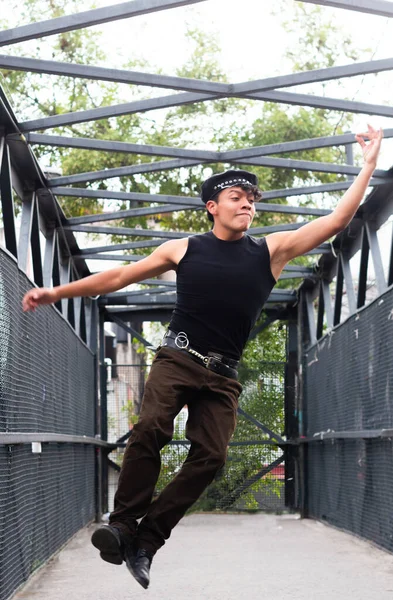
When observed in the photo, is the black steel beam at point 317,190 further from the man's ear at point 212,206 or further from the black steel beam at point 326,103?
the man's ear at point 212,206

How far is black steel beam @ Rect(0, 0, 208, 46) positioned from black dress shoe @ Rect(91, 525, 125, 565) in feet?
11.2

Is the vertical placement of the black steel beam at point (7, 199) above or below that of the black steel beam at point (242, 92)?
below

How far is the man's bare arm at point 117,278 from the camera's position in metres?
5.11

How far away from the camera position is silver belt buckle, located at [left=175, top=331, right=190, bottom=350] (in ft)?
18.0

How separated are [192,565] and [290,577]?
50.9 inches

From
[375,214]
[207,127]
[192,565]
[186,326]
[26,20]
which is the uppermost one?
[26,20]

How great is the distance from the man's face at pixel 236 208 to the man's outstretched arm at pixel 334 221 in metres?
0.22

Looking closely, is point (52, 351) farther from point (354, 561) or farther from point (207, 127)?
point (207, 127)

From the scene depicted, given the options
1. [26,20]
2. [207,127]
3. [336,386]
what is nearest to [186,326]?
[336,386]

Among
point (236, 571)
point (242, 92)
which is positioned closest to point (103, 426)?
point (236, 571)

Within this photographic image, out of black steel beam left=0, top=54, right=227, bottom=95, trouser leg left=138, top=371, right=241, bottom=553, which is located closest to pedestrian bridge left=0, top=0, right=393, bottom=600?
black steel beam left=0, top=54, right=227, bottom=95

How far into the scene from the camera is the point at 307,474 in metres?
15.2

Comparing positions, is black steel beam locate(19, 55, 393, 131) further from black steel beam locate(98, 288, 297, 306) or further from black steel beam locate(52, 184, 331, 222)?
black steel beam locate(98, 288, 297, 306)

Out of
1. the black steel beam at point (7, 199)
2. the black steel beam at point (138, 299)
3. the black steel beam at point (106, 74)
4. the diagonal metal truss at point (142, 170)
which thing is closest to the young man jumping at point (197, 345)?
the diagonal metal truss at point (142, 170)
